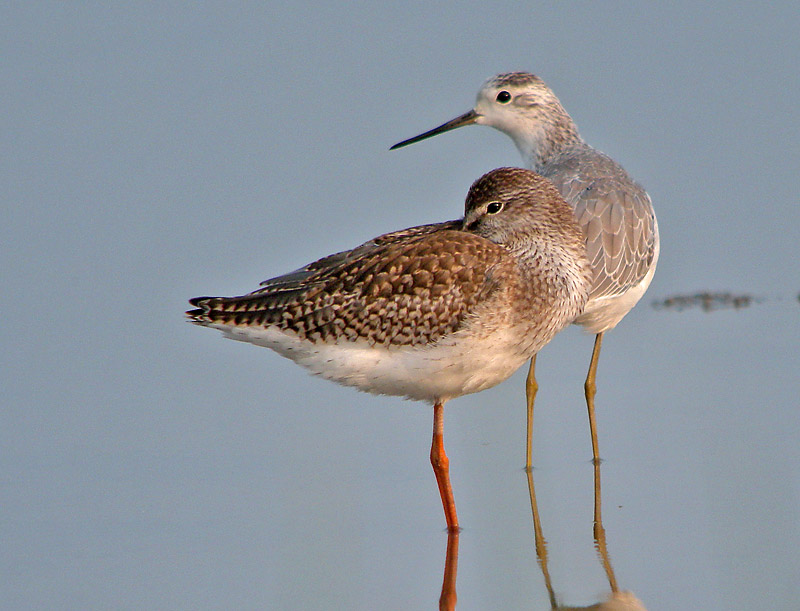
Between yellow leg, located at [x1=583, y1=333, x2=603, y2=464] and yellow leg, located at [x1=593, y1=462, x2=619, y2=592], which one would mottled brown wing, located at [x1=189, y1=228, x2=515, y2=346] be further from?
yellow leg, located at [x1=583, y1=333, x2=603, y2=464]

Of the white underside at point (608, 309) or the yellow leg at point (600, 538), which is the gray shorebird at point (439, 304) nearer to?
the yellow leg at point (600, 538)

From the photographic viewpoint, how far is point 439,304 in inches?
264

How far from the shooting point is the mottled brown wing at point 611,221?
821 cm

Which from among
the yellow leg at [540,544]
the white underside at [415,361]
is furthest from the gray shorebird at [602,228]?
the white underside at [415,361]

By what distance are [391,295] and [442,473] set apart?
115cm

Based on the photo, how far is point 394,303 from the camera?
22.3 feet

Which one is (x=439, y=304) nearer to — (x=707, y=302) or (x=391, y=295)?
(x=391, y=295)

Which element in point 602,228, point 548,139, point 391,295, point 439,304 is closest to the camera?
point 439,304

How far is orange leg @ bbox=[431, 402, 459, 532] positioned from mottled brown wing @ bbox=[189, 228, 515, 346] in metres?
0.69

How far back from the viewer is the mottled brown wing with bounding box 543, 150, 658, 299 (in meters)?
8.21

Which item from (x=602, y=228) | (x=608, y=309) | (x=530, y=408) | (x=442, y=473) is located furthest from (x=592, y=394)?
(x=442, y=473)

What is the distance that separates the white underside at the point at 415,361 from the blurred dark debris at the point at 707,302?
4.38 meters

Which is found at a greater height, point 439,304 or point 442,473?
point 439,304

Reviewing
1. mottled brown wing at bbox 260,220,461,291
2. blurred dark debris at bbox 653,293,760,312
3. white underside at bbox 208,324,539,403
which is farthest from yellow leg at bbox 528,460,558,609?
blurred dark debris at bbox 653,293,760,312
